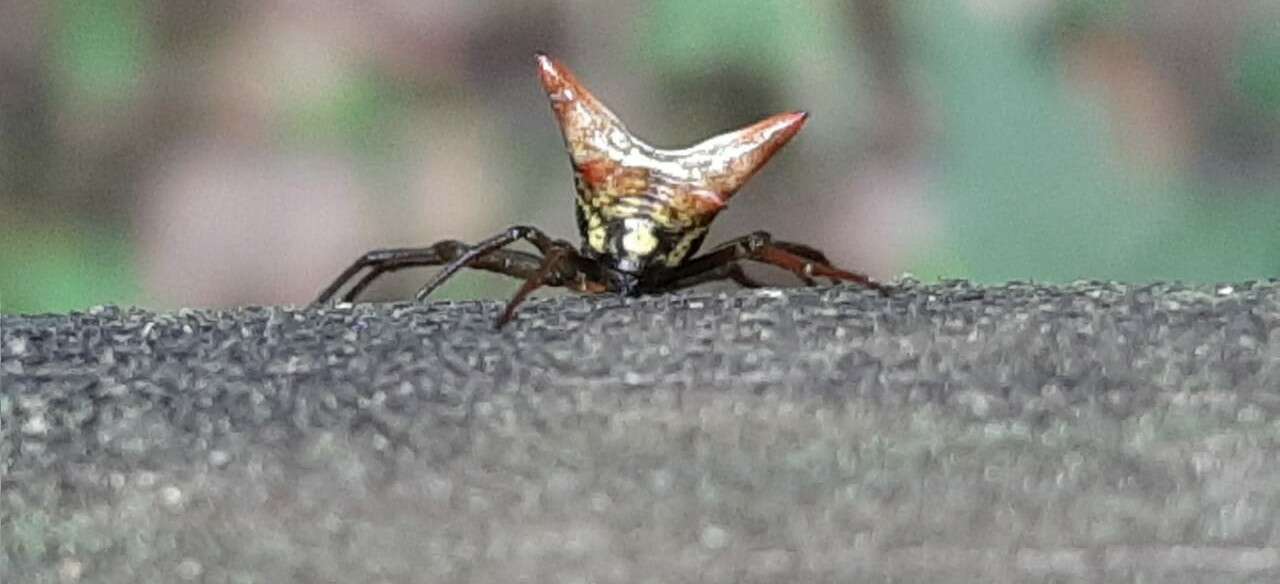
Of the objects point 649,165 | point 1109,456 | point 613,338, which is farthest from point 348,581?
point 649,165

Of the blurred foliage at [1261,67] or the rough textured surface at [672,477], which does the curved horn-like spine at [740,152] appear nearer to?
the rough textured surface at [672,477]

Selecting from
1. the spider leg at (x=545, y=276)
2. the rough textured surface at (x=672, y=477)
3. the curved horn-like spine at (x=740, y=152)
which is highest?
the curved horn-like spine at (x=740, y=152)

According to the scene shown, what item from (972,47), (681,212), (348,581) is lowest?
(348,581)

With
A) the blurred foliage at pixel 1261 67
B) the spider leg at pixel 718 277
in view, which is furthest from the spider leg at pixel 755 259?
the blurred foliage at pixel 1261 67

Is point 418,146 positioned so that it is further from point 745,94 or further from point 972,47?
point 972,47

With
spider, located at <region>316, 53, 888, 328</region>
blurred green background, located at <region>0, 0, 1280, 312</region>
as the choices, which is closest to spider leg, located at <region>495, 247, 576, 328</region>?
spider, located at <region>316, 53, 888, 328</region>

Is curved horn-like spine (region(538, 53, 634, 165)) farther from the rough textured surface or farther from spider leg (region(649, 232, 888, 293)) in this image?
the rough textured surface

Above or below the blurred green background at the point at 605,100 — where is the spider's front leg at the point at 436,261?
below
